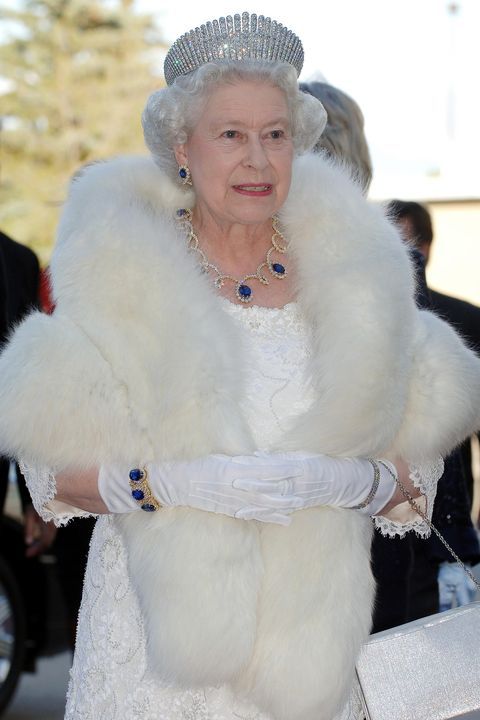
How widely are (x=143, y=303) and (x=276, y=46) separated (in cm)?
67

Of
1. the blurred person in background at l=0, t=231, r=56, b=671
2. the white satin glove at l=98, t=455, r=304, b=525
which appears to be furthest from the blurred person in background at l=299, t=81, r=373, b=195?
the white satin glove at l=98, t=455, r=304, b=525

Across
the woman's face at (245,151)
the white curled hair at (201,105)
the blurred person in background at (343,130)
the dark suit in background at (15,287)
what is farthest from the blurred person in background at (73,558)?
the woman's face at (245,151)

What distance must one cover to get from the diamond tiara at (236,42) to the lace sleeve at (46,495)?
0.95 m

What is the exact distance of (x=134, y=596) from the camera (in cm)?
226

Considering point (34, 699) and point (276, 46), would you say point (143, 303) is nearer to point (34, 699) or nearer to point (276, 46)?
point (276, 46)

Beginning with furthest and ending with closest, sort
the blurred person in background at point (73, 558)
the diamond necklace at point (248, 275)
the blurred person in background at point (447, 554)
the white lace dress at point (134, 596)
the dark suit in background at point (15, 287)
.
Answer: the blurred person in background at point (73, 558), the dark suit in background at point (15, 287), the blurred person in background at point (447, 554), the diamond necklace at point (248, 275), the white lace dress at point (134, 596)

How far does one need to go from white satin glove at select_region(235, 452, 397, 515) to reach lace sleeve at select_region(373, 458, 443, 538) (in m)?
0.11

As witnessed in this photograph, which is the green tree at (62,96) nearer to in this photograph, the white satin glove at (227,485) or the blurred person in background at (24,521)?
the blurred person in background at (24,521)

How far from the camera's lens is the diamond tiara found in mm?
2305

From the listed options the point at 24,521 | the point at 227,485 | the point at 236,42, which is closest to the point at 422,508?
the point at 227,485

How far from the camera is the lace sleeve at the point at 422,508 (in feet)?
7.77

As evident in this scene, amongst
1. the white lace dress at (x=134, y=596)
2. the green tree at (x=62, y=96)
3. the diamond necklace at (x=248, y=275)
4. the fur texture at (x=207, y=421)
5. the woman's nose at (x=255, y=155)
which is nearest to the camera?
the fur texture at (x=207, y=421)

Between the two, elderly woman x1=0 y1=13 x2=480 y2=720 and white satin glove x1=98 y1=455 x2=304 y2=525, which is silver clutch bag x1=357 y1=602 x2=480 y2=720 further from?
white satin glove x1=98 y1=455 x2=304 y2=525

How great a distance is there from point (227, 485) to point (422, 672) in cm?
56
